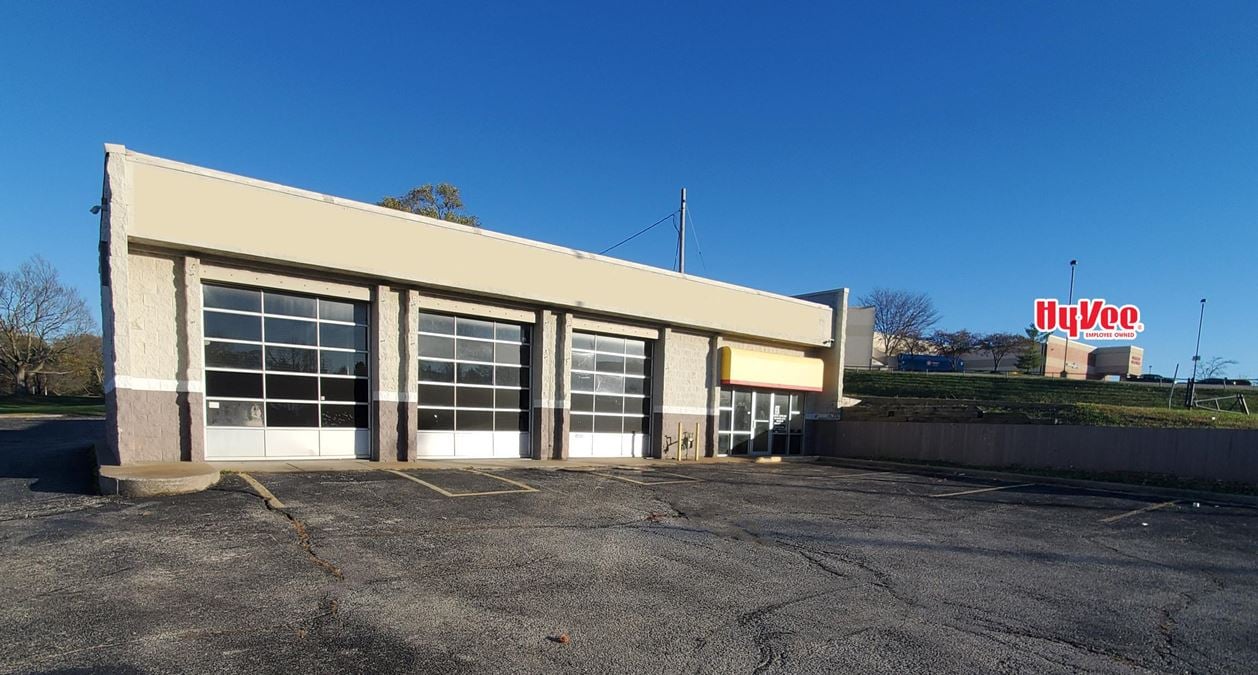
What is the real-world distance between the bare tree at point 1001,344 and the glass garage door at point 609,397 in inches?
2809

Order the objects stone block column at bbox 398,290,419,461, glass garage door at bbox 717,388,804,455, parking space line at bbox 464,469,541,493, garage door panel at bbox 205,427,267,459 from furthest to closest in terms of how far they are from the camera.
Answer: glass garage door at bbox 717,388,804,455
stone block column at bbox 398,290,419,461
garage door panel at bbox 205,427,267,459
parking space line at bbox 464,469,541,493

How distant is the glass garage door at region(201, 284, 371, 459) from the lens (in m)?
12.8

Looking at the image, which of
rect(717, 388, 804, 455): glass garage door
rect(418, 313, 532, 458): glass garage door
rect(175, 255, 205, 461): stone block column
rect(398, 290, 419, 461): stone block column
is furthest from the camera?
rect(717, 388, 804, 455): glass garage door

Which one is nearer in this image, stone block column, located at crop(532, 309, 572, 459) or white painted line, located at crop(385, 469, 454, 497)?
white painted line, located at crop(385, 469, 454, 497)

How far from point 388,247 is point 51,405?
4439cm

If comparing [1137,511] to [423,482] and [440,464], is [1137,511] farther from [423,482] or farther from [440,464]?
[440,464]

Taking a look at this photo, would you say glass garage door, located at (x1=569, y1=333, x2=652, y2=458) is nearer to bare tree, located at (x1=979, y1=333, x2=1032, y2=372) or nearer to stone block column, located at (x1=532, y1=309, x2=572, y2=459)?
stone block column, located at (x1=532, y1=309, x2=572, y2=459)

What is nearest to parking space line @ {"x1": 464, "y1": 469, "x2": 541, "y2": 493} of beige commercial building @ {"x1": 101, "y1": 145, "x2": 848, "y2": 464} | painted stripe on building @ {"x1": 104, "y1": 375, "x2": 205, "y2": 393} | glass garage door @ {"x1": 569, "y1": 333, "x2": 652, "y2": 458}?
beige commercial building @ {"x1": 101, "y1": 145, "x2": 848, "y2": 464}

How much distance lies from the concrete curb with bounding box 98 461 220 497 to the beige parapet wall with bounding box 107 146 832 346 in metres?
4.47

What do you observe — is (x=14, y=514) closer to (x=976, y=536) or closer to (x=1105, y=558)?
(x=976, y=536)

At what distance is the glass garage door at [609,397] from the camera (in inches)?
722

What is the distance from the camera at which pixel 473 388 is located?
16219mm

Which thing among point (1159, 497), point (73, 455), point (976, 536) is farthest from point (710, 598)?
point (73, 455)

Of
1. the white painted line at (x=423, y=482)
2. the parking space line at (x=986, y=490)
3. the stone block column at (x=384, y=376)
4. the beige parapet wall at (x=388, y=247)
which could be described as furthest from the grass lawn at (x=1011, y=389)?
the white painted line at (x=423, y=482)
